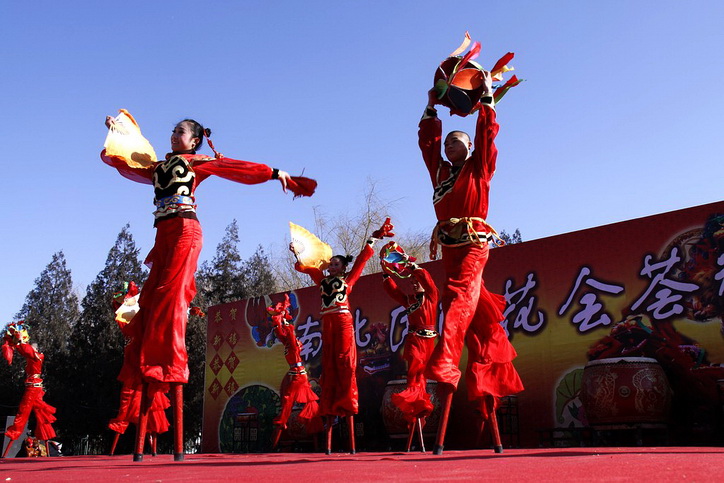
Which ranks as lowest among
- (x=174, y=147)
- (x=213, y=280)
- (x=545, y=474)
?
(x=545, y=474)

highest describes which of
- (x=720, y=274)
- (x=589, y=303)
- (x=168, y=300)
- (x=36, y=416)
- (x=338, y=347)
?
(x=720, y=274)

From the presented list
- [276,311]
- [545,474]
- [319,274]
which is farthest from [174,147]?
[276,311]

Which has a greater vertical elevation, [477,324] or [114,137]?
[114,137]

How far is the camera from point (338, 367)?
6.25 metres

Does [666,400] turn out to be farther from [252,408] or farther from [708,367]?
[252,408]

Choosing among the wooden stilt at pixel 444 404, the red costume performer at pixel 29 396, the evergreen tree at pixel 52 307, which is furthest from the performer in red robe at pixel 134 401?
the evergreen tree at pixel 52 307

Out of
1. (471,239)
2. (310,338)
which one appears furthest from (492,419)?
(310,338)

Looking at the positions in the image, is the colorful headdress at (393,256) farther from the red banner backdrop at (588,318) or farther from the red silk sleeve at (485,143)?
the red silk sleeve at (485,143)

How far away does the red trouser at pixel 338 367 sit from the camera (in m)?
6.11

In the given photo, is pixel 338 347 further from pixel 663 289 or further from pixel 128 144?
pixel 663 289

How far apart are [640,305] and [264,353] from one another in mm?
6494

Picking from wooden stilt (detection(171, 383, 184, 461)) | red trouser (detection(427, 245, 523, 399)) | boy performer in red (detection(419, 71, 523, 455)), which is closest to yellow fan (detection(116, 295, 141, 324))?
wooden stilt (detection(171, 383, 184, 461))

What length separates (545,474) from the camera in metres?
2.00

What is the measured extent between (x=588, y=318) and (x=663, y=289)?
2.80ft
